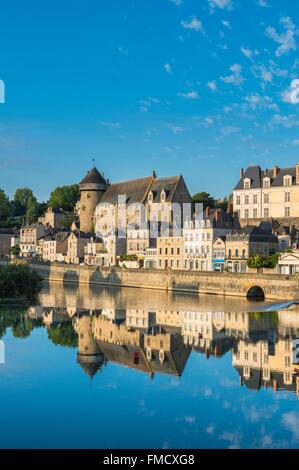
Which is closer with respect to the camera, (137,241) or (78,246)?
(137,241)

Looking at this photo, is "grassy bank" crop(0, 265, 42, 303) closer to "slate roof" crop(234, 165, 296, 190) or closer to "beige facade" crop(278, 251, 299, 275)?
"beige facade" crop(278, 251, 299, 275)

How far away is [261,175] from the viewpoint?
56.7 m

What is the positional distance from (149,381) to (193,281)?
1206 inches

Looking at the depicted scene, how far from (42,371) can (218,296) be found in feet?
90.8

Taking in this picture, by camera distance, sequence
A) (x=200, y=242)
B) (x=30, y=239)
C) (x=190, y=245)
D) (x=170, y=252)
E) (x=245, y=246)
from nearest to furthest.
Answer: (x=245, y=246) < (x=200, y=242) < (x=190, y=245) < (x=170, y=252) < (x=30, y=239)

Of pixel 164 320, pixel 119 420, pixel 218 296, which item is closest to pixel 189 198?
pixel 218 296

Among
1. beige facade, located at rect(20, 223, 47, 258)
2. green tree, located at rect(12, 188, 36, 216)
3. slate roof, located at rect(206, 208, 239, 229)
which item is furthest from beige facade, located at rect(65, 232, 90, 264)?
green tree, located at rect(12, 188, 36, 216)

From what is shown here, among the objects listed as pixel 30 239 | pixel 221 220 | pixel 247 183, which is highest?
pixel 247 183

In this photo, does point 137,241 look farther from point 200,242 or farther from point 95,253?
point 200,242

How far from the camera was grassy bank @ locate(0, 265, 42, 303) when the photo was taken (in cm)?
3522

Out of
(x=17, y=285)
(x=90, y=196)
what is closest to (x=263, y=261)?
(x=17, y=285)

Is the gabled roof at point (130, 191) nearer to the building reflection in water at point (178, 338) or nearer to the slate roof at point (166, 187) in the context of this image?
the slate roof at point (166, 187)

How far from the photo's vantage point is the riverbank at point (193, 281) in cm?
4084
